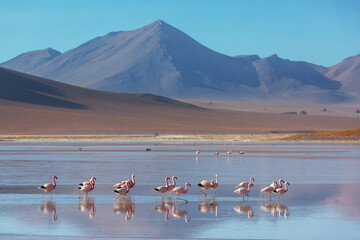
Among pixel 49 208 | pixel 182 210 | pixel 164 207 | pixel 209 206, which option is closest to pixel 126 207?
pixel 164 207

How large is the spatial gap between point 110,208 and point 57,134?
6939 centimetres

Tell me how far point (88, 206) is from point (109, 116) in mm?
94228

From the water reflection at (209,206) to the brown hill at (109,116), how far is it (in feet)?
233

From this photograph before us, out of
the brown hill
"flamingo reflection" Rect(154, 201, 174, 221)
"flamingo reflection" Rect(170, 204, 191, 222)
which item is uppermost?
the brown hill

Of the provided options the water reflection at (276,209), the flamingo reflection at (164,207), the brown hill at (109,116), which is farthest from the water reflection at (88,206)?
the brown hill at (109,116)

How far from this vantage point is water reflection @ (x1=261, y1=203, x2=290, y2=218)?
1386 centimetres

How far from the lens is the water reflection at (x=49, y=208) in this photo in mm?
14009

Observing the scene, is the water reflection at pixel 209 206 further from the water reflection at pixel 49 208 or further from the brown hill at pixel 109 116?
the brown hill at pixel 109 116

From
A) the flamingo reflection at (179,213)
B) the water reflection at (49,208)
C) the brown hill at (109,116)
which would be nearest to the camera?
the flamingo reflection at (179,213)

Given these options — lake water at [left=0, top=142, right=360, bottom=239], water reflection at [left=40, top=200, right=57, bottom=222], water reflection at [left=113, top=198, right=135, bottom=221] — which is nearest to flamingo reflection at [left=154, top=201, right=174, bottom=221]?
lake water at [left=0, top=142, right=360, bottom=239]

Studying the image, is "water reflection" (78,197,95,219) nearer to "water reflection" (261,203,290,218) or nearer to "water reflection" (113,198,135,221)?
"water reflection" (113,198,135,221)

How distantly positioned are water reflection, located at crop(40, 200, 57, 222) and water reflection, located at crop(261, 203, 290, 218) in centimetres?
455

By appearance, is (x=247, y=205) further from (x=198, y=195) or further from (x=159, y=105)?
(x=159, y=105)

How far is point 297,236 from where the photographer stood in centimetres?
1137
